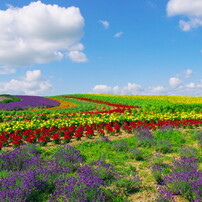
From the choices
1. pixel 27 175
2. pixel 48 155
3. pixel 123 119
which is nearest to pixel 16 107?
pixel 123 119

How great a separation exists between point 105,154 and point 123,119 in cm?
600

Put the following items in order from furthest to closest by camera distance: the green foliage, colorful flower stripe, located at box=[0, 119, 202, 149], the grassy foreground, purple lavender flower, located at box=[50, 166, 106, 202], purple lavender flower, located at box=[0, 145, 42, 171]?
the green foliage, colorful flower stripe, located at box=[0, 119, 202, 149], purple lavender flower, located at box=[0, 145, 42, 171], the grassy foreground, purple lavender flower, located at box=[50, 166, 106, 202]

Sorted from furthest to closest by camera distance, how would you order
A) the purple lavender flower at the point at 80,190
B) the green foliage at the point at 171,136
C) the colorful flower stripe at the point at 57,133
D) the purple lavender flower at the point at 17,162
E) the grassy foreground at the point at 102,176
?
the green foliage at the point at 171,136
the colorful flower stripe at the point at 57,133
the purple lavender flower at the point at 17,162
the grassy foreground at the point at 102,176
the purple lavender flower at the point at 80,190

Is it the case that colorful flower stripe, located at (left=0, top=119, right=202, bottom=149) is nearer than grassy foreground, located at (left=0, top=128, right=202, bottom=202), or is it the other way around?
grassy foreground, located at (left=0, top=128, right=202, bottom=202)

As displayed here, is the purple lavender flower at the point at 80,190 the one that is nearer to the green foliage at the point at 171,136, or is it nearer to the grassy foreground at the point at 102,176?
the grassy foreground at the point at 102,176

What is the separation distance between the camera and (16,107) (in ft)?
89.5

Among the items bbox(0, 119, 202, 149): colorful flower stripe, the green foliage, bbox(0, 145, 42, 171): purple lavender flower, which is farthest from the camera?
the green foliage

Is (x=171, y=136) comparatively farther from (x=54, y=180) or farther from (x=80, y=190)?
(x=80, y=190)

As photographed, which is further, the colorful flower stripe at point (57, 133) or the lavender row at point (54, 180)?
the colorful flower stripe at point (57, 133)

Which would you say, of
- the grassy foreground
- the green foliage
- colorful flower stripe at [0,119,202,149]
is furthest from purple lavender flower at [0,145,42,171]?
the green foliage

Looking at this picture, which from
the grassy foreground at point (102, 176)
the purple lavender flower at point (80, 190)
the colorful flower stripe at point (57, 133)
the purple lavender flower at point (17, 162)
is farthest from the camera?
the colorful flower stripe at point (57, 133)

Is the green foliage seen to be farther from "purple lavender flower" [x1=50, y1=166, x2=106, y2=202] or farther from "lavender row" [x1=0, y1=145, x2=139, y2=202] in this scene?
"purple lavender flower" [x1=50, y1=166, x2=106, y2=202]

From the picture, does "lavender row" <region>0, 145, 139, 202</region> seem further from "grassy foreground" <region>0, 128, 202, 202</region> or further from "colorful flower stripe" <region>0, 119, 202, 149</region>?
"colorful flower stripe" <region>0, 119, 202, 149</region>

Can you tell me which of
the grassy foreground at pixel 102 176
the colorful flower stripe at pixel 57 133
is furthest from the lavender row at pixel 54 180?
the colorful flower stripe at pixel 57 133
